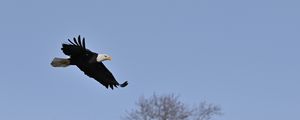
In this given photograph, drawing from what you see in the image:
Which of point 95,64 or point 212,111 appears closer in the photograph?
point 95,64

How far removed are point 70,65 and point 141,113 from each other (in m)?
24.0

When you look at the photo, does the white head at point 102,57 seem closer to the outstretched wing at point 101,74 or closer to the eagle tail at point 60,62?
the outstretched wing at point 101,74

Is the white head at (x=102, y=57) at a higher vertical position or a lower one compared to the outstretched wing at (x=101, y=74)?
lower

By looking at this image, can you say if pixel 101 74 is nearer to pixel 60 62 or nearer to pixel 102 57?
pixel 102 57

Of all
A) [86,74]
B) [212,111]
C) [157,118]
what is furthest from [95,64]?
[212,111]

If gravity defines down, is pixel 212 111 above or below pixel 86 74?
above

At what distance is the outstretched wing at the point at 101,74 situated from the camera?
2381 centimetres

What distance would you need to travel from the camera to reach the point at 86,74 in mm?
23938

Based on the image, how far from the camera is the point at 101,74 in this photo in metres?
24.2

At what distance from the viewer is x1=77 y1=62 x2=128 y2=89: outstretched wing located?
23.8m

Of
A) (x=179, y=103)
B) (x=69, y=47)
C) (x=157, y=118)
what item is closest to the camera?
(x=69, y=47)

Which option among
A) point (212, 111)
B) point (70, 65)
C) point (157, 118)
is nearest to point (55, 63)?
point (70, 65)

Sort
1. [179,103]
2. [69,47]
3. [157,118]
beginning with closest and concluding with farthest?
[69,47] < [157,118] < [179,103]

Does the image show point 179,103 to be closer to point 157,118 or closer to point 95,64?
point 157,118
